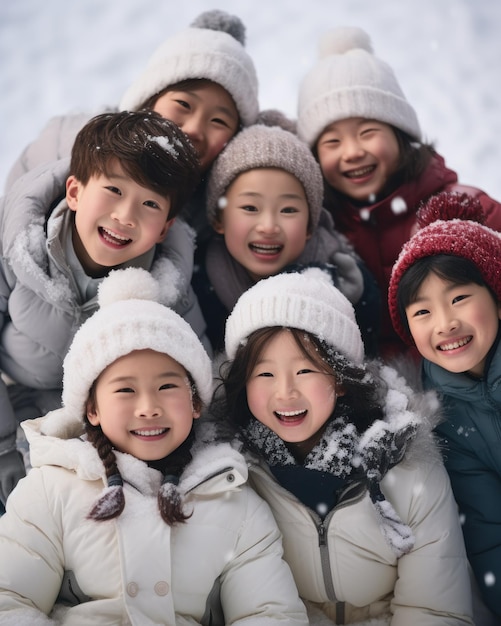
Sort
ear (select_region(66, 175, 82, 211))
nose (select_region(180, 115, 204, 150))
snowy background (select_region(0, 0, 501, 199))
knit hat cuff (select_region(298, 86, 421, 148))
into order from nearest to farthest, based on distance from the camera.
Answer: ear (select_region(66, 175, 82, 211)) → nose (select_region(180, 115, 204, 150)) → knit hat cuff (select_region(298, 86, 421, 148)) → snowy background (select_region(0, 0, 501, 199))

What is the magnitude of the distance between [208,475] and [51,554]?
0.43 meters

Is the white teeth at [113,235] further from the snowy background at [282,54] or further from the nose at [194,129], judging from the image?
the snowy background at [282,54]

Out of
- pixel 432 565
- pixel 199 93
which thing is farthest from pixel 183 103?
pixel 432 565

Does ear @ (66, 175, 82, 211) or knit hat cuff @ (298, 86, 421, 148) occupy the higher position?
knit hat cuff @ (298, 86, 421, 148)

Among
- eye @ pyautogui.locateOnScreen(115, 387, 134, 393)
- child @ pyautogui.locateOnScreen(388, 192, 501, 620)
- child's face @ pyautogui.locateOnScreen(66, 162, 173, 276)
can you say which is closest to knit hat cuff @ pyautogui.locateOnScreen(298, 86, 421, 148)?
child @ pyautogui.locateOnScreen(388, 192, 501, 620)

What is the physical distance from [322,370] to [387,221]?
1.25m

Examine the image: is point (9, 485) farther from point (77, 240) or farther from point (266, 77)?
point (266, 77)

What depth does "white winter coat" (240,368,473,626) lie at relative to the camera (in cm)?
181

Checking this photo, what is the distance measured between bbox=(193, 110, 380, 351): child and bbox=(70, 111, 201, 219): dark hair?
0.99 ft

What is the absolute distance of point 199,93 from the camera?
2.68m

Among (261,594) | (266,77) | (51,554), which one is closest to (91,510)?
(51,554)

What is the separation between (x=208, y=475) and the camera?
176 centimetres

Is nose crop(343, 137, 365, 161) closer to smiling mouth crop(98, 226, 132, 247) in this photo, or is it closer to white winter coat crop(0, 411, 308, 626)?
smiling mouth crop(98, 226, 132, 247)

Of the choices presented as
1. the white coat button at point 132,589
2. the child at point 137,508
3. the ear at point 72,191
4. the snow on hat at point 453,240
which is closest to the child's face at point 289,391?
the child at point 137,508
